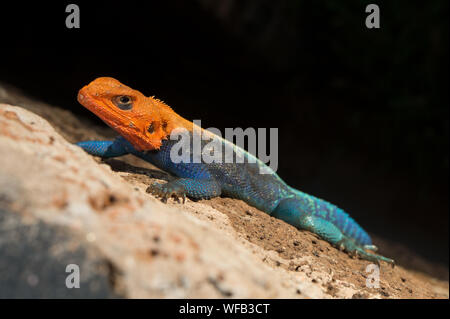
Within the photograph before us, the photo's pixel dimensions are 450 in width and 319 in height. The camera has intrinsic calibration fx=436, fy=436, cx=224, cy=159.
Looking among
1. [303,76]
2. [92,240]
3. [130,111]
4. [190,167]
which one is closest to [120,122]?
[130,111]

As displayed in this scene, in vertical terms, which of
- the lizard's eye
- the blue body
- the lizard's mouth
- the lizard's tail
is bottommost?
the lizard's tail

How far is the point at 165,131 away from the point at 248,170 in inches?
37.0

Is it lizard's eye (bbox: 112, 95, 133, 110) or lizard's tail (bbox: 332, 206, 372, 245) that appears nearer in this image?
lizard's eye (bbox: 112, 95, 133, 110)

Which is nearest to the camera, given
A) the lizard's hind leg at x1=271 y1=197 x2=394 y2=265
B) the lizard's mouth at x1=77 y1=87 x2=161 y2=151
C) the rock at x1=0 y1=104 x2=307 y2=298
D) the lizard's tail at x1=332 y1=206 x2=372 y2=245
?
the rock at x1=0 y1=104 x2=307 y2=298

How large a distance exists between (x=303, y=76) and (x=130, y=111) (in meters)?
7.99

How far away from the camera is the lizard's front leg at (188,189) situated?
337cm

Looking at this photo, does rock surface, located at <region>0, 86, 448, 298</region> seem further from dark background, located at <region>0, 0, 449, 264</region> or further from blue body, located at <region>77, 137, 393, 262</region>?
dark background, located at <region>0, 0, 449, 264</region>

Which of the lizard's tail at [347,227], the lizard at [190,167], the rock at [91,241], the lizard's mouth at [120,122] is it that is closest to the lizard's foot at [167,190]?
the lizard at [190,167]

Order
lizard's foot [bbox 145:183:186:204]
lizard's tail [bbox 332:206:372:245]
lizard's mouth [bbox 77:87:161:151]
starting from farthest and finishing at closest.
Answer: lizard's tail [bbox 332:206:372:245], lizard's mouth [bbox 77:87:161:151], lizard's foot [bbox 145:183:186:204]

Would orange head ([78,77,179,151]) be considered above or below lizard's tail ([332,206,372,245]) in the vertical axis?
above

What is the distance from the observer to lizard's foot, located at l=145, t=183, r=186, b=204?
3338mm

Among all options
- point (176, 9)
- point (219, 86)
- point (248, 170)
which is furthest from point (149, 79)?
point (248, 170)

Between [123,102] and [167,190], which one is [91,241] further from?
[123,102]

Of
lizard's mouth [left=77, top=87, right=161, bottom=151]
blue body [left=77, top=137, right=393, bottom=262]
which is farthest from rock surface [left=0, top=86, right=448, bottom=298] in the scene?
blue body [left=77, top=137, right=393, bottom=262]
